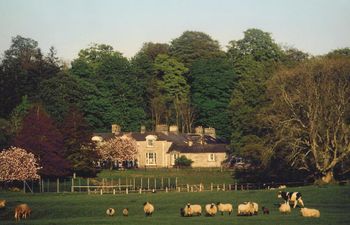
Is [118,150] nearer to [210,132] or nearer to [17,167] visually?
[210,132]

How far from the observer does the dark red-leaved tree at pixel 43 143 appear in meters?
104

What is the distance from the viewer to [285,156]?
95750mm

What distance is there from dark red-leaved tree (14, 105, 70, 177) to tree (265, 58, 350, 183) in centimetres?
2612

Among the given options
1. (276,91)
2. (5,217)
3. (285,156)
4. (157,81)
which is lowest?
(5,217)

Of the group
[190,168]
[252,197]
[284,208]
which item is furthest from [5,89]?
[284,208]

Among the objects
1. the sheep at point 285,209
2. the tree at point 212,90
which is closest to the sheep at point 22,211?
the sheep at point 285,209

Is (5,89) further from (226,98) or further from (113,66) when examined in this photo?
(226,98)

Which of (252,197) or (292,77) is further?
(292,77)

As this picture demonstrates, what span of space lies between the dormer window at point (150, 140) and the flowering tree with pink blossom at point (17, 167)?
35869 mm

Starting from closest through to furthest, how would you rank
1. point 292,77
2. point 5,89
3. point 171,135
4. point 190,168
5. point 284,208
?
point 284,208
point 292,77
point 190,168
point 171,135
point 5,89

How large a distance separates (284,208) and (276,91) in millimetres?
38317

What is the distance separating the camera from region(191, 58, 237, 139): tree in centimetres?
14988

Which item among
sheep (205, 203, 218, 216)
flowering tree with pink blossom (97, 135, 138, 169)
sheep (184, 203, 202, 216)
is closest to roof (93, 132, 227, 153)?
flowering tree with pink blossom (97, 135, 138, 169)

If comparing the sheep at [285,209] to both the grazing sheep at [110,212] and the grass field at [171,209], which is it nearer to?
the grass field at [171,209]
